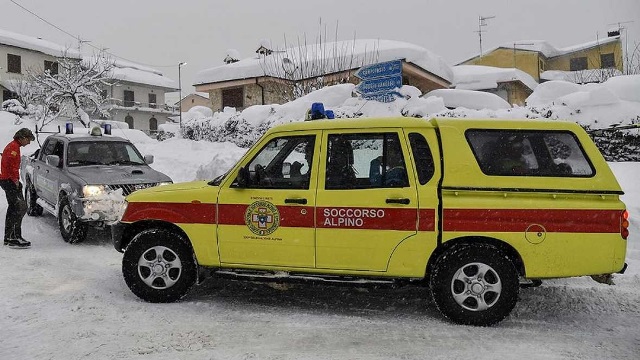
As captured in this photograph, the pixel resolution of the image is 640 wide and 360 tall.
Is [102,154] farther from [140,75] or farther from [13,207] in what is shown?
[140,75]

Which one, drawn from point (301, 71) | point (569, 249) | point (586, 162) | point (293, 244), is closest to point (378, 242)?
point (293, 244)

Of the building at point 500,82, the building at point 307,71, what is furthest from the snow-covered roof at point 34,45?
the building at point 500,82

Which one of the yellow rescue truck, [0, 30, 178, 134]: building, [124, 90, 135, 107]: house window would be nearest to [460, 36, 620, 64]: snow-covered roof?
[0, 30, 178, 134]: building

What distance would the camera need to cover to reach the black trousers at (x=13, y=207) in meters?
7.81

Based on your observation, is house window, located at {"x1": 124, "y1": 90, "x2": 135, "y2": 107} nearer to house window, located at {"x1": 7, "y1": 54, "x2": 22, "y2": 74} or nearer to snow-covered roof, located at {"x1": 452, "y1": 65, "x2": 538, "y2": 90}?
house window, located at {"x1": 7, "y1": 54, "x2": 22, "y2": 74}

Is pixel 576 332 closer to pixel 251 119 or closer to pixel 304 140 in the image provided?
pixel 304 140

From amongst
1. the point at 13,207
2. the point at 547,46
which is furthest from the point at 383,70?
the point at 547,46

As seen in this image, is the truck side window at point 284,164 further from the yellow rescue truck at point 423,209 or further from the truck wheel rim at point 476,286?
the truck wheel rim at point 476,286

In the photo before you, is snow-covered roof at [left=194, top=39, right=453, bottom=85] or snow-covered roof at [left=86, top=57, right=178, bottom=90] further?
snow-covered roof at [left=86, top=57, right=178, bottom=90]

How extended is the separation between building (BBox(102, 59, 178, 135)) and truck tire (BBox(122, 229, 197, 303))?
48.8m

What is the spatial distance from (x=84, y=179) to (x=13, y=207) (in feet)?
3.71

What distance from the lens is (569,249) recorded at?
A: 450 centimetres

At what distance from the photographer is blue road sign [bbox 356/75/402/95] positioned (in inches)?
563

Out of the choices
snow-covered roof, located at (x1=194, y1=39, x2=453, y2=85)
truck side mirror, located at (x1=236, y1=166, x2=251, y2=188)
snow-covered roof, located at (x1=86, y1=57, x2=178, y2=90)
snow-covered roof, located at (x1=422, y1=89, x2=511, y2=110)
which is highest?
snow-covered roof, located at (x1=86, y1=57, x2=178, y2=90)
